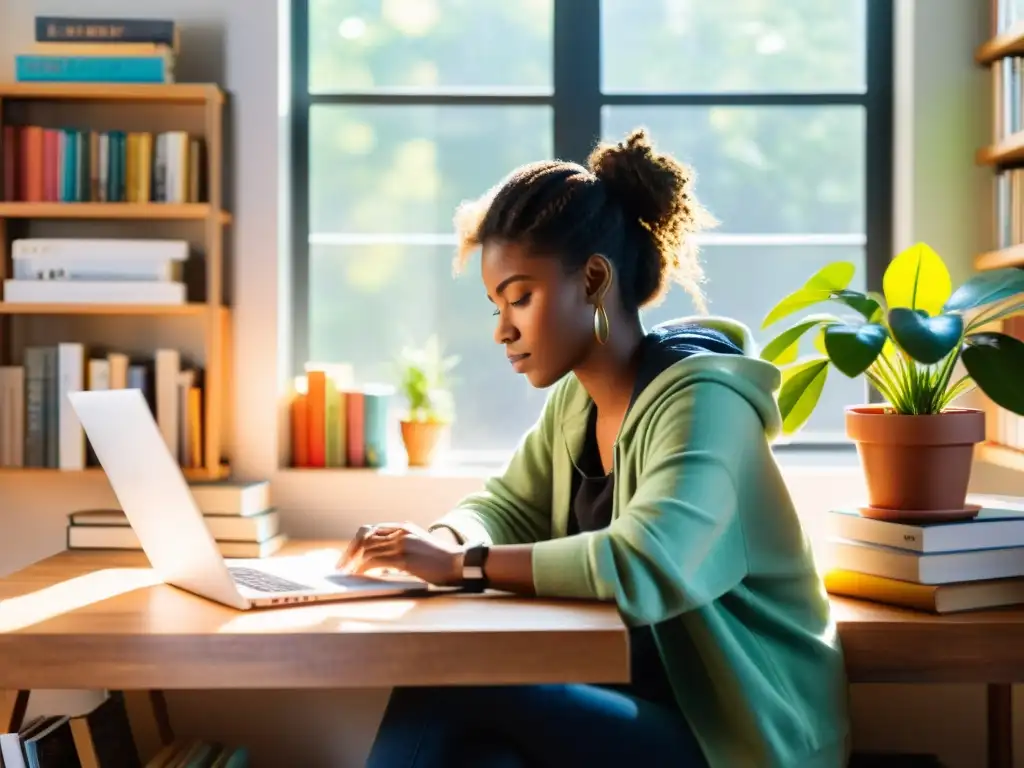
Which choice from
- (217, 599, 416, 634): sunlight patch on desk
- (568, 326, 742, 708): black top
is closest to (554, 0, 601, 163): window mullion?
(568, 326, 742, 708): black top

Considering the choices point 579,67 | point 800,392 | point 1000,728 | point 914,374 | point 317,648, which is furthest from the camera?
point 579,67

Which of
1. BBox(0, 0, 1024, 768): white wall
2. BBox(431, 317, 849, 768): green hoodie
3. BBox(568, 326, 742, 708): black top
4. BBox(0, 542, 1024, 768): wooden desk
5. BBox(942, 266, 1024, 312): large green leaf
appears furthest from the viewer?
BBox(0, 0, 1024, 768): white wall

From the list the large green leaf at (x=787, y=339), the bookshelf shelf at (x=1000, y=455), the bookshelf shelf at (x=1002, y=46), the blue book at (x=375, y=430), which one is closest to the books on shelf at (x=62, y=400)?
the blue book at (x=375, y=430)

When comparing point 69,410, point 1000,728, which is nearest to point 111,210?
point 69,410

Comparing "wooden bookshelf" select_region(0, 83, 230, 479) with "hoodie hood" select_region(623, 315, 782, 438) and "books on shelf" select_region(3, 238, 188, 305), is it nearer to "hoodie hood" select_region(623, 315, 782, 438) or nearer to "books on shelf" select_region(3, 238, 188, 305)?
"books on shelf" select_region(3, 238, 188, 305)

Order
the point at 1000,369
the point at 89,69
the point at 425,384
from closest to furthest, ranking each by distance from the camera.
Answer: the point at 1000,369 < the point at 89,69 < the point at 425,384

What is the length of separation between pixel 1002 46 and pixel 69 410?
6.65 feet

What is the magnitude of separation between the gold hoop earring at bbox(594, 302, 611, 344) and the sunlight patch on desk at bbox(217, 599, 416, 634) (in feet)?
1.66

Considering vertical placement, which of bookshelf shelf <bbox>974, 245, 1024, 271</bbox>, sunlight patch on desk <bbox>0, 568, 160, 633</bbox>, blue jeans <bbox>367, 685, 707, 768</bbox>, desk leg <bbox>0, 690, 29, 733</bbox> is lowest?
desk leg <bbox>0, 690, 29, 733</bbox>

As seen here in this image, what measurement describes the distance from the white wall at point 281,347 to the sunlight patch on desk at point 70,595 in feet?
2.02

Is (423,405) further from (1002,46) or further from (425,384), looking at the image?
(1002,46)

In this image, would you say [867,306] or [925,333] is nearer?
[925,333]

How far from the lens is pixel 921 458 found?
1.88 m

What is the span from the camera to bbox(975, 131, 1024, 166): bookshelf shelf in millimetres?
2266
